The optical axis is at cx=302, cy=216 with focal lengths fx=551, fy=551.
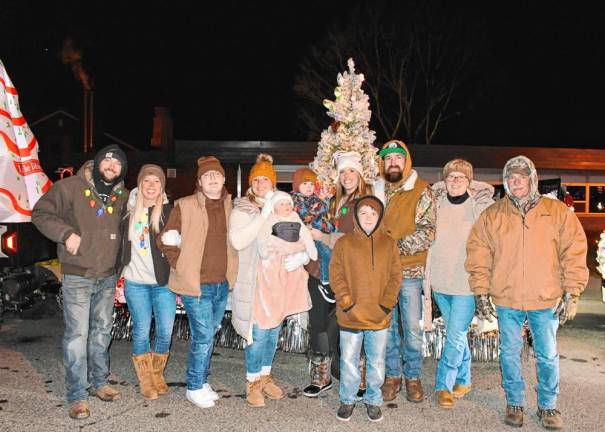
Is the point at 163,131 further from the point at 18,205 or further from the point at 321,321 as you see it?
the point at 321,321

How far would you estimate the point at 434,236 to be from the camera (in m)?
4.48

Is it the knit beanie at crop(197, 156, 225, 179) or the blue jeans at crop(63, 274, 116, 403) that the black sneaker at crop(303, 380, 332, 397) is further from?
the knit beanie at crop(197, 156, 225, 179)

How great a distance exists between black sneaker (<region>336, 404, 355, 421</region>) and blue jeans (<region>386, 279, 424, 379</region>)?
649 millimetres

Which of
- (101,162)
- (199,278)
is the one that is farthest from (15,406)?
(101,162)

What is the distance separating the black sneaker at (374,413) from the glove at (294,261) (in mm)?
1208

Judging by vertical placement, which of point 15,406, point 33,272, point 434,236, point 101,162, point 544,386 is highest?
point 101,162

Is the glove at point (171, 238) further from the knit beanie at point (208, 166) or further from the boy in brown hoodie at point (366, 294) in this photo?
the boy in brown hoodie at point (366, 294)

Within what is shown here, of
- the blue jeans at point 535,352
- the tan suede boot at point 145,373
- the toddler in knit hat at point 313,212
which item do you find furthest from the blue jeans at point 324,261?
the tan suede boot at point 145,373

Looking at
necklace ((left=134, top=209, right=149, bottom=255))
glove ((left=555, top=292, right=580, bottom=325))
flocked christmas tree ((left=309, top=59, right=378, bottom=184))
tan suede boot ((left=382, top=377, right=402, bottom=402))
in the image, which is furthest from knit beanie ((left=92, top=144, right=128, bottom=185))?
flocked christmas tree ((left=309, top=59, right=378, bottom=184))

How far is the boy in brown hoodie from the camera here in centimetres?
415

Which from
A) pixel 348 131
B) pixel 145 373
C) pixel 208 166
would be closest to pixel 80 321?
pixel 145 373

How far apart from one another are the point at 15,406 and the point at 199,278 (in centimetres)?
177

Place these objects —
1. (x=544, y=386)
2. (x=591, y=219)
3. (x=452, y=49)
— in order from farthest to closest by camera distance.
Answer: (x=452, y=49)
(x=591, y=219)
(x=544, y=386)

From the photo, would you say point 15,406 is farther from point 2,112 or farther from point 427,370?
point 427,370
